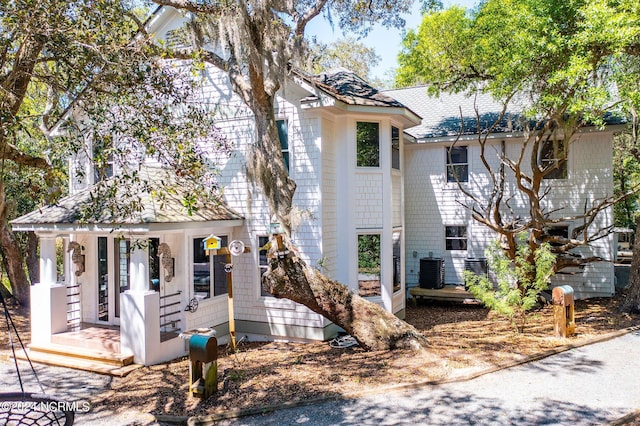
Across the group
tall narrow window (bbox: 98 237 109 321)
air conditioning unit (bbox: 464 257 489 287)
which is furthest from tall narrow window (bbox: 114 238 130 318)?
air conditioning unit (bbox: 464 257 489 287)

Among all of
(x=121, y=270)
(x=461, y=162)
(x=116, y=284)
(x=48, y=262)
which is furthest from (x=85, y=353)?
(x=461, y=162)

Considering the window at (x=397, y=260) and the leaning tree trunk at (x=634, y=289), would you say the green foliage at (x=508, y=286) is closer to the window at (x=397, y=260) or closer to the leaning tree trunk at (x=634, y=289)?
the window at (x=397, y=260)

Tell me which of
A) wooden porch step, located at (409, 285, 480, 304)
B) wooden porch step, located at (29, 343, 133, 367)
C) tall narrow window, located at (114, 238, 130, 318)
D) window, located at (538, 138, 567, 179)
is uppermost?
window, located at (538, 138, 567, 179)

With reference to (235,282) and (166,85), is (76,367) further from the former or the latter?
(166,85)

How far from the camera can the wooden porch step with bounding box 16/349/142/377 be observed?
805cm

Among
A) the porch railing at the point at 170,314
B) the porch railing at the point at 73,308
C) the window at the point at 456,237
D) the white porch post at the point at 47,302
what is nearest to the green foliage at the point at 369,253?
the porch railing at the point at 170,314

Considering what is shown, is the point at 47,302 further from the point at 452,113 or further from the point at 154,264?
the point at 452,113

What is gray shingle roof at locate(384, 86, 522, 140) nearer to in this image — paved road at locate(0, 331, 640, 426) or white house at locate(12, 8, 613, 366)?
white house at locate(12, 8, 613, 366)

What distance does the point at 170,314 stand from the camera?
373 inches

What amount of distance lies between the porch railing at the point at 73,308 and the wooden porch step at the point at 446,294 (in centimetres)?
953

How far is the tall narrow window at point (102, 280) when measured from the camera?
1052cm

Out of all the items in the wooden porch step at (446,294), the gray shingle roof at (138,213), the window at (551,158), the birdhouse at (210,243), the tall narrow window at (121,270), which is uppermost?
the window at (551,158)

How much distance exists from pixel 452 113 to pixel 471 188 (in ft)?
10.5

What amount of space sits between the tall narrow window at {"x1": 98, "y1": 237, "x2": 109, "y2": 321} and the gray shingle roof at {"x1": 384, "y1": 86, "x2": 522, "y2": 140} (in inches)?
402
